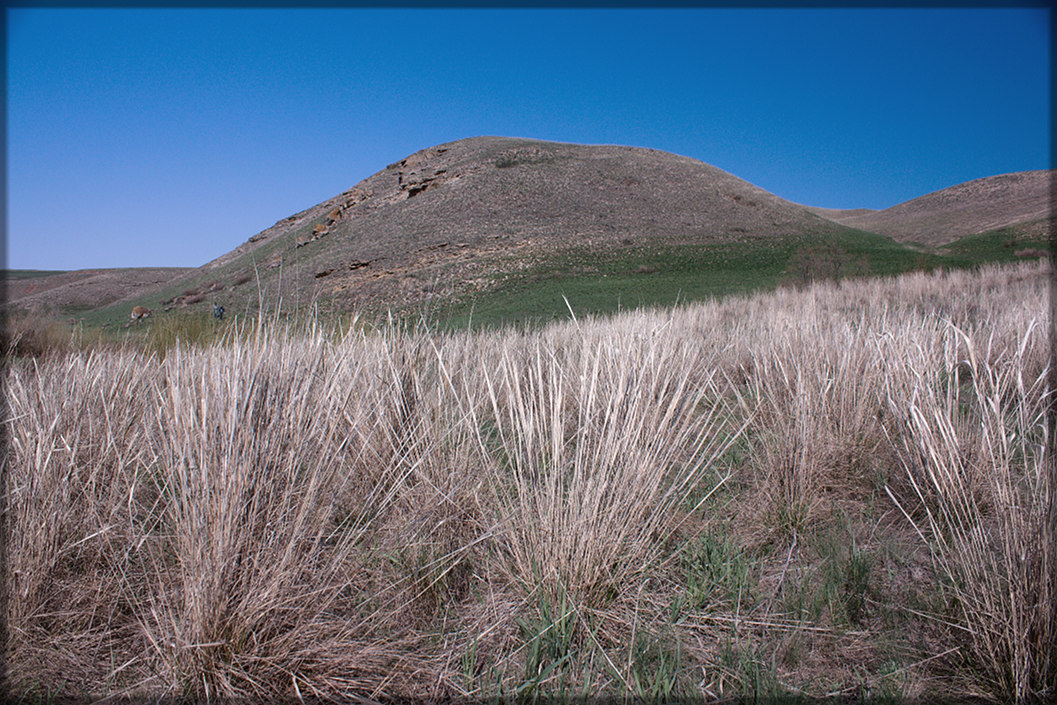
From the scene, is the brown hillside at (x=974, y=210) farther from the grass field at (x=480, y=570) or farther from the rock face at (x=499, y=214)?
the grass field at (x=480, y=570)

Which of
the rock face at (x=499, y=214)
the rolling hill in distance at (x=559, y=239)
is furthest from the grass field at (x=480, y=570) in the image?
the rock face at (x=499, y=214)

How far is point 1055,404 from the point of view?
11.2 feet

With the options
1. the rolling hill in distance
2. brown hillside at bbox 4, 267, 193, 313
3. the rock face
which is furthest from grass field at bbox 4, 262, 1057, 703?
brown hillside at bbox 4, 267, 193, 313

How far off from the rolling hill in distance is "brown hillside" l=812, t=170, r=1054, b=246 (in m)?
0.45

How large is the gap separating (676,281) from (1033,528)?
29.4m

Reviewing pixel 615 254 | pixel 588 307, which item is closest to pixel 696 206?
pixel 615 254

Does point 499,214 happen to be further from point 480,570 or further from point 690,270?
point 480,570

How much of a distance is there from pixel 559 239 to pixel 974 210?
57901 millimetres

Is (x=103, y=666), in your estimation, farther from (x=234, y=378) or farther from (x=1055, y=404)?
(x=1055, y=404)

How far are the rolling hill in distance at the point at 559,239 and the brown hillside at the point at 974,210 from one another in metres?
0.45

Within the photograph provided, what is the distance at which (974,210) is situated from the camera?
6456 cm

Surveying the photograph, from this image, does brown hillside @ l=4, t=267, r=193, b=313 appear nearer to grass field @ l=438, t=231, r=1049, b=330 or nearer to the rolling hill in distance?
the rolling hill in distance

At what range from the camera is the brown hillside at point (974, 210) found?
50.0 m

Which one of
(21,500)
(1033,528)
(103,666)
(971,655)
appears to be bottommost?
(971,655)
